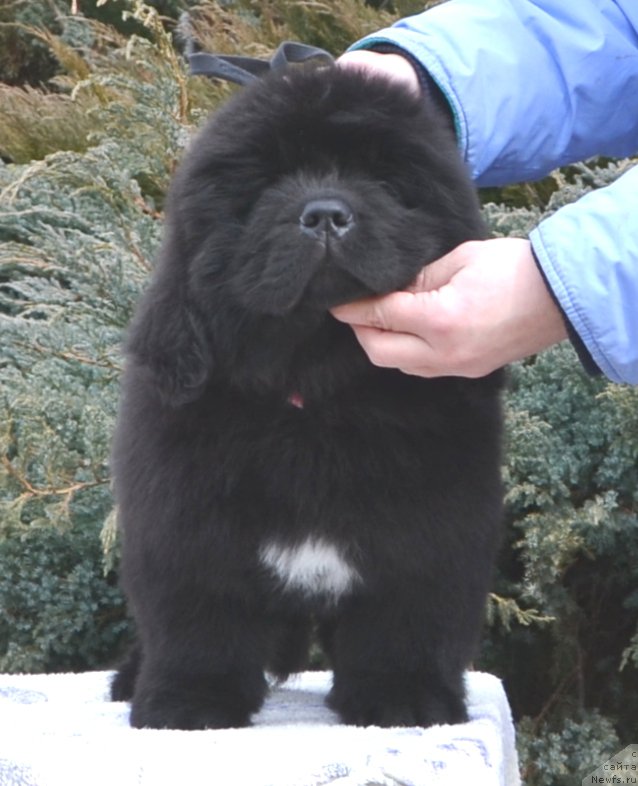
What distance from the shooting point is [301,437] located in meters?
1.84

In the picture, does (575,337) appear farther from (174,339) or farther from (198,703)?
(198,703)

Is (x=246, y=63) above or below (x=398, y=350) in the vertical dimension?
above

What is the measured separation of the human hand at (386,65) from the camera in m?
1.87

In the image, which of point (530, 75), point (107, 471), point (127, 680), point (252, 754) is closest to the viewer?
point (252, 754)

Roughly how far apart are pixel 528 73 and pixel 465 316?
0.61 m

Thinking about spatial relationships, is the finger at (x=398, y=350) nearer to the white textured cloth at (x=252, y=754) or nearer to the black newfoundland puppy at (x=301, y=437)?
the black newfoundland puppy at (x=301, y=437)

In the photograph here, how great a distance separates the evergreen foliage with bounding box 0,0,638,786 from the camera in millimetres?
3213

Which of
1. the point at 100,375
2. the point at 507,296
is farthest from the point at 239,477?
the point at 100,375

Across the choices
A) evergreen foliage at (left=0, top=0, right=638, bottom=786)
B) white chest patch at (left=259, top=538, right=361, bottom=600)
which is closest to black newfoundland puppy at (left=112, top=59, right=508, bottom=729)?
white chest patch at (left=259, top=538, right=361, bottom=600)

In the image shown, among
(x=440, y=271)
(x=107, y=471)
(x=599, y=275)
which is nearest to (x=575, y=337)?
(x=599, y=275)

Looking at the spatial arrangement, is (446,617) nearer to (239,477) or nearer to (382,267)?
(239,477)

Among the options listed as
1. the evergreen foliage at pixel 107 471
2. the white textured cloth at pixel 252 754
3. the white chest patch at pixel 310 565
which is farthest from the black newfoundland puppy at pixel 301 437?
the evergreen foliage at pixel 107 471

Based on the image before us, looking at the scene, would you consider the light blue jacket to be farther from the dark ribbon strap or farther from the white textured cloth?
the white textured cloth

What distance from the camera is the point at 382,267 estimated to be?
1712 mm
